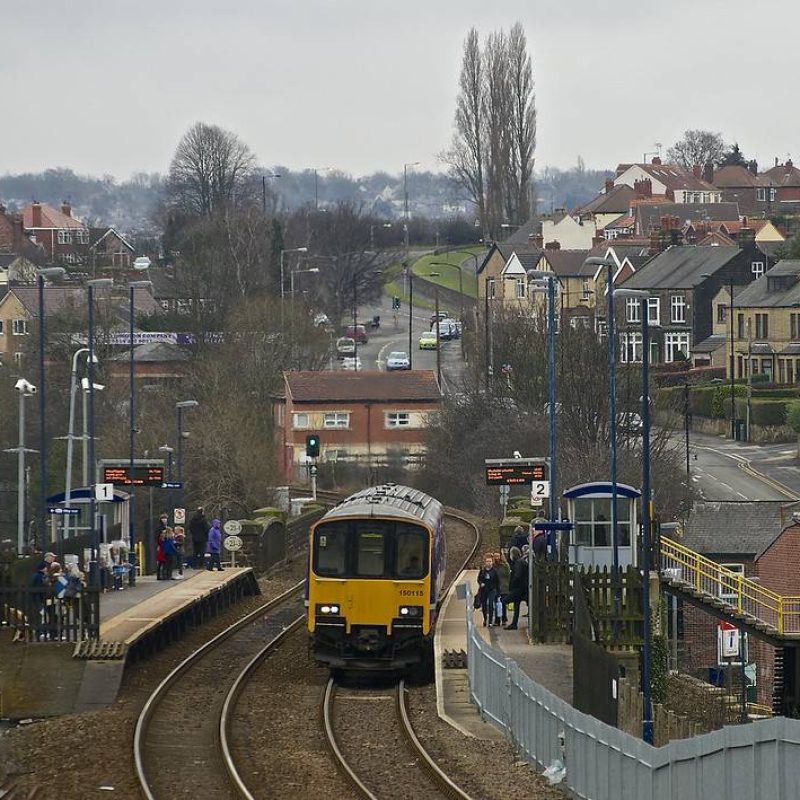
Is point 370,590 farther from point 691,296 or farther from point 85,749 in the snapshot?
point 691,296

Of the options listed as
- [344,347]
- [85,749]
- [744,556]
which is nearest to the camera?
[85,749]

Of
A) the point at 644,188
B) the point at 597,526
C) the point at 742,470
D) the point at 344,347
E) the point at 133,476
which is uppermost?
the point at 644,188

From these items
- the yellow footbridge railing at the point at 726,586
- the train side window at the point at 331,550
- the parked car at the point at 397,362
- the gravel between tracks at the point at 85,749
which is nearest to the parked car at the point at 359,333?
the parked car at the point at 397,362

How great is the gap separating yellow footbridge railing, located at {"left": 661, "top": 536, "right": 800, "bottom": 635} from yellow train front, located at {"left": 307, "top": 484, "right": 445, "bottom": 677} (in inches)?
420

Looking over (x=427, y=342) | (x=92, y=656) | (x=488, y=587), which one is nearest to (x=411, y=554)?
(x=488, y=587)

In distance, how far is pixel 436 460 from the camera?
2913 inches

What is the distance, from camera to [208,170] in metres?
163

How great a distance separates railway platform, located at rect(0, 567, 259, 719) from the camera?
25781 mm

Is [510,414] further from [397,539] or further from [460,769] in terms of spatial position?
[460,769]

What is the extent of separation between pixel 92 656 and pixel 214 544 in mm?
13445

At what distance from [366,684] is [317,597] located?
1772 mm

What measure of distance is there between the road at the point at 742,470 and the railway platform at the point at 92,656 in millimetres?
39092

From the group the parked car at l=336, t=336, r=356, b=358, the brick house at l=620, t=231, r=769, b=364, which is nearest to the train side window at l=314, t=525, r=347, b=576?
the brick house at l=620, t=231, r=769, b=364

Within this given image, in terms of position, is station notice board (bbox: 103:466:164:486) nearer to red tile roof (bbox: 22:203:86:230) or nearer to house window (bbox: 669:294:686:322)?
house window (bbox: 669:294:686:322)
